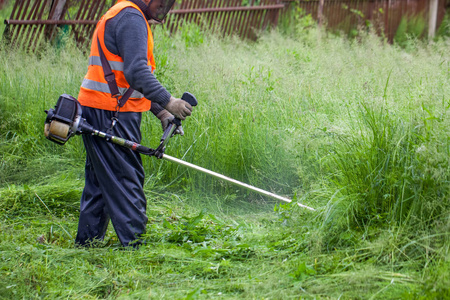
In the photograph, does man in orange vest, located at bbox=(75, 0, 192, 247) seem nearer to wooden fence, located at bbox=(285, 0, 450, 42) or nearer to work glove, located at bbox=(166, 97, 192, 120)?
work glove, located at bbox=(166, 97, 192, 120)

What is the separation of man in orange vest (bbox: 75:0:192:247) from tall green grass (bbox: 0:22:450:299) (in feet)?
0.81

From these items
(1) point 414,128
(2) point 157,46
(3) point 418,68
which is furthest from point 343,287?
(2) point 157,46

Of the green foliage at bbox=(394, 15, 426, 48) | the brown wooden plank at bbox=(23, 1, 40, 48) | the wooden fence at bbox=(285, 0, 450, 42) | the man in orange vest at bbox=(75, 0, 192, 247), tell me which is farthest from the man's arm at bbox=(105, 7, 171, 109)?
the green foliage at bbox=(394, 15, 426, 48)

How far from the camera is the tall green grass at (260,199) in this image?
95.5 inches

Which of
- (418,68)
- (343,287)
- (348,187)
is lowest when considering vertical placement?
(343,287)

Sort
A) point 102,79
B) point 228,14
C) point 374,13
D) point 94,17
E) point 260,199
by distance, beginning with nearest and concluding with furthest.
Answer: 1. point 102,79
2. point 260,199
3. point 94,17
4. point 228,14
5. point 374,13

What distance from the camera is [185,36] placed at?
25.6 ft

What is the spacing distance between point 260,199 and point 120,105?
171 cm

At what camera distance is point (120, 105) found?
117 inches

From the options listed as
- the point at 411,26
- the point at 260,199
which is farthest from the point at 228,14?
the point at 260,199

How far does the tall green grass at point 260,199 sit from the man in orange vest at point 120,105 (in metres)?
0.25

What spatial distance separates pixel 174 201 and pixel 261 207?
0.79 metres

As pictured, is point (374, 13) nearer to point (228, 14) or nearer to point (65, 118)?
point (228, 14)

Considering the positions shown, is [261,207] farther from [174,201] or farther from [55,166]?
[55,166]
